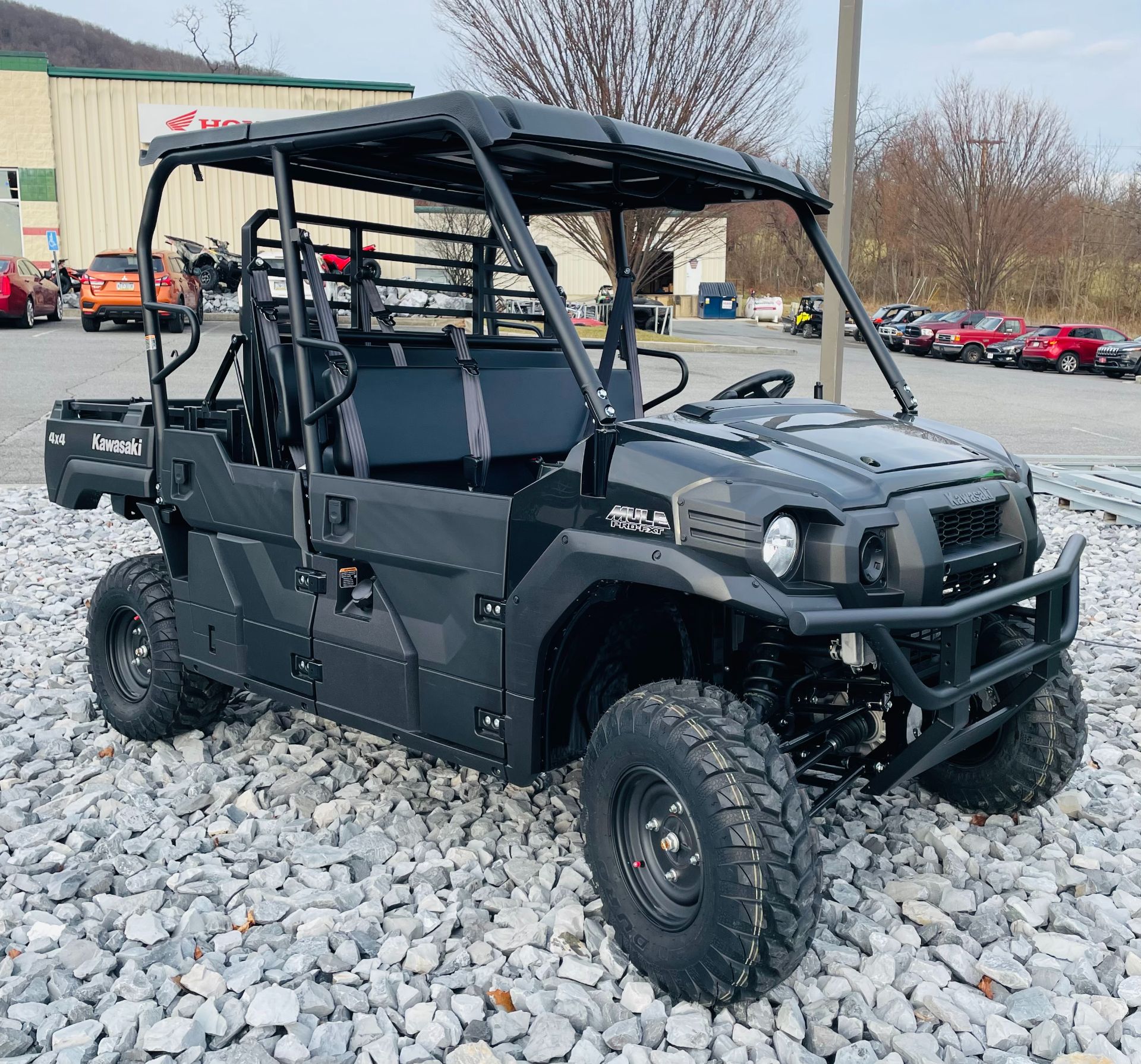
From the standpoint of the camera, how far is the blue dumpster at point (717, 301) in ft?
157

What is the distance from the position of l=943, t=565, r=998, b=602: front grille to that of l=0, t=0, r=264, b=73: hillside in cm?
10079

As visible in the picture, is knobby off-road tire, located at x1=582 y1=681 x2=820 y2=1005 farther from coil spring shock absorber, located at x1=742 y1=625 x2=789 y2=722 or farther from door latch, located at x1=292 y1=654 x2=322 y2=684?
door latch, located at x1=292 y1=654 x2=322 y2=684

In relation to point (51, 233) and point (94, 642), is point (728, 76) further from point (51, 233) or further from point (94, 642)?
point (94, 642)

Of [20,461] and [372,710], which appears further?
[20,461]

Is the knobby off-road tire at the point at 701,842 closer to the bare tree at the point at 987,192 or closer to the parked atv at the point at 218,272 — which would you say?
the parked atv at the point at 218,272

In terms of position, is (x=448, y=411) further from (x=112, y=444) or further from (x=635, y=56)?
(x=635, y=56)

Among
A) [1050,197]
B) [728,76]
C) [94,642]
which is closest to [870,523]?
[94,642]

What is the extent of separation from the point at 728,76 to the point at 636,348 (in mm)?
21479

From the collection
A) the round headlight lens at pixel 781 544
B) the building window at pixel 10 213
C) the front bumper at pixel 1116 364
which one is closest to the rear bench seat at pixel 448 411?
the round headlight lens at pixel 781 544

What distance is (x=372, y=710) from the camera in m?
3.50

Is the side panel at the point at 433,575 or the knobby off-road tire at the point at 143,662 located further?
the knobby off-road tire at the point at 143,662

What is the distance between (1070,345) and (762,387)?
2528 centimetres

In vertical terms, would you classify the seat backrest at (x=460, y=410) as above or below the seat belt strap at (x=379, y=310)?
below

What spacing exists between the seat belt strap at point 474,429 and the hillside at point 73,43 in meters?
99.2
